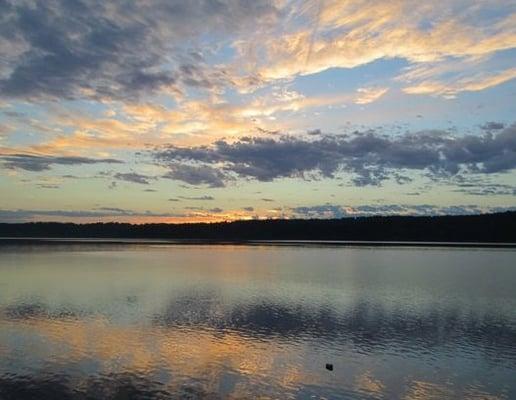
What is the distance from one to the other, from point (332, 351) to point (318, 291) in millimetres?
15490

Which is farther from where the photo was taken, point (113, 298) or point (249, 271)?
point (249, 271)

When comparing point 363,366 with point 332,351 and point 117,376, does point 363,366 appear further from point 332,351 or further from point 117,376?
point 117,376

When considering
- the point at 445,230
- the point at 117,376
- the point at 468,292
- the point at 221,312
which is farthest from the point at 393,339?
the point at 445,230

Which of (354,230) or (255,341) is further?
(354,230)

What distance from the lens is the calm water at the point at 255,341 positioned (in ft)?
44.4

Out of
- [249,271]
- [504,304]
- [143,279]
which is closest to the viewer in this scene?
[504,304]

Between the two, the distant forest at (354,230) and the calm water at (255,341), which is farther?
the distant forest at (354,230)

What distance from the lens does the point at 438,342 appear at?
18.8 meters

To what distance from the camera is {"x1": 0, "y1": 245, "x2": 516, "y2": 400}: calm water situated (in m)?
13.5

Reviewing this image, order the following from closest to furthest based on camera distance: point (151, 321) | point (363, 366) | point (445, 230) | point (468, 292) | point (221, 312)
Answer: point (363, 366) → point (151, 321) → point (221, 312) → point (468, 292) → point (445, 230)

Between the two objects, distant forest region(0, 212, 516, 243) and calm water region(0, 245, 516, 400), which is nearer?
calm water region(0, 245, 516, 400)

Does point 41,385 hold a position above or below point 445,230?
below

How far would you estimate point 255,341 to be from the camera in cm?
1866

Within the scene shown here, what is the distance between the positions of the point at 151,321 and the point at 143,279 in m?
17.7
